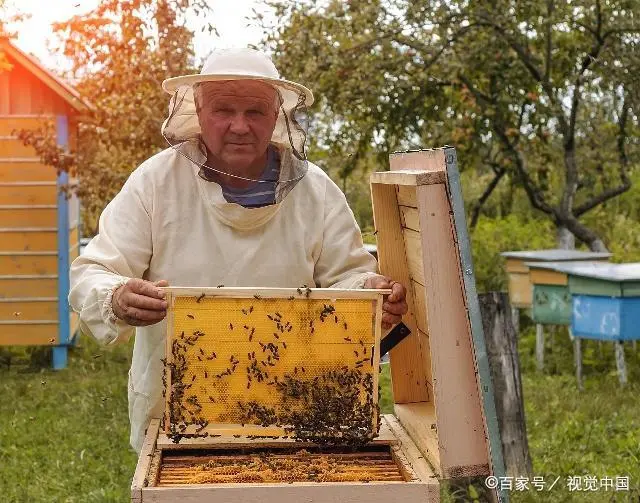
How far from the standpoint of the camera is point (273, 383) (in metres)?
2.57

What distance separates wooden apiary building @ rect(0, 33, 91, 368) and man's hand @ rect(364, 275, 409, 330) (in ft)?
20.3

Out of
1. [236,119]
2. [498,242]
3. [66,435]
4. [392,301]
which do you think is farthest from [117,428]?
[498,242]

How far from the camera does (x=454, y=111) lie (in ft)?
31.9

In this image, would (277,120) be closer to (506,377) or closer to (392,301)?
(392,301)

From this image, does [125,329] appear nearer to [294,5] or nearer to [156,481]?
[156,481]

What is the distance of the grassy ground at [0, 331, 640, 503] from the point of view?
515 centimetres

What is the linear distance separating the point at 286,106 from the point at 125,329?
901mm

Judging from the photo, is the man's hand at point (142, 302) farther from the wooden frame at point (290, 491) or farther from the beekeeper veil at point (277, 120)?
the beekeeper veil at point (277, 120)

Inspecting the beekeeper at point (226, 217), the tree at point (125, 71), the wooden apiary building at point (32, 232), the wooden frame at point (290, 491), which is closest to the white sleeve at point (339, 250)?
the beekeeper at point (226, 217)

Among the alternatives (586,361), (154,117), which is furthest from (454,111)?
(154,117)

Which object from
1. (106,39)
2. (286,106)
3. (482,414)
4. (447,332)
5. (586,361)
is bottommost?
(586,361)

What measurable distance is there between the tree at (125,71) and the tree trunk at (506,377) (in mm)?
3465

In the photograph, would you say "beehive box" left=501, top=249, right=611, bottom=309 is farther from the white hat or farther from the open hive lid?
the open hive lid

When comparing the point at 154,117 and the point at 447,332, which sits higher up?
the point at 154,117
